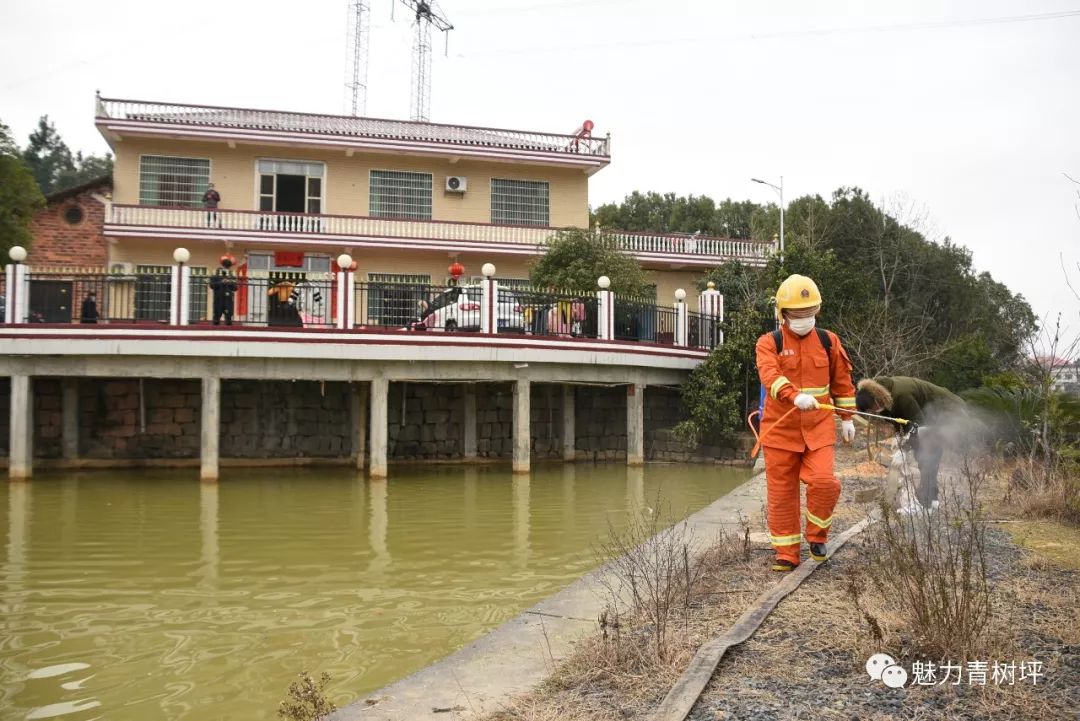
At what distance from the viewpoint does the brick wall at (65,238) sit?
26.3m

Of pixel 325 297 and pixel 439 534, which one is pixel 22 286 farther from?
pixel 439 534

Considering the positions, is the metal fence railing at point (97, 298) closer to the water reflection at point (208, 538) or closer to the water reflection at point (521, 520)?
the water reflection at point (208, 538)

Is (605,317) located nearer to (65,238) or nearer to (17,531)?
(17,531)

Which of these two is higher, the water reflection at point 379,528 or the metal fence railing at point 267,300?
the metal fence railing at point 267,300

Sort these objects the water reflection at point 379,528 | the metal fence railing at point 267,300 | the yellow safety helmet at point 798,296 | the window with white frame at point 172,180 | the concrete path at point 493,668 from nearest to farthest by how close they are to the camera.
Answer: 1. the concrete path at point 493,668
2. the yellow safety helmet at point 798,296
3. the water reflection at point 379,528
4. the metal fence railing at point 267,300
5. the window with white frame at point 172,180

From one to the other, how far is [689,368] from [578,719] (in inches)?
672

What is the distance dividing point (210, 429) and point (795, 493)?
12688mm

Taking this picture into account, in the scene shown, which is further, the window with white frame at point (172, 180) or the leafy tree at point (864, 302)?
the window with white frame at point (172, 180)

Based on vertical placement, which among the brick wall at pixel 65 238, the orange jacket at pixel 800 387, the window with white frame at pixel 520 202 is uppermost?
the window with white frame at pixel 520 202

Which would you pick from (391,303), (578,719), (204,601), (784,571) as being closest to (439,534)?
(204,601)

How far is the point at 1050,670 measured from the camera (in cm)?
396

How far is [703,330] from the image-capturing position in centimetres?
2136

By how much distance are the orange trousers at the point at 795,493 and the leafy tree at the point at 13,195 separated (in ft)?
55.1

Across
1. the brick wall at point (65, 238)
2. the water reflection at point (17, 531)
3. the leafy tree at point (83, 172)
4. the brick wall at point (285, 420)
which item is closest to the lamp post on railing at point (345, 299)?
the brick wall at point (285, 420)
